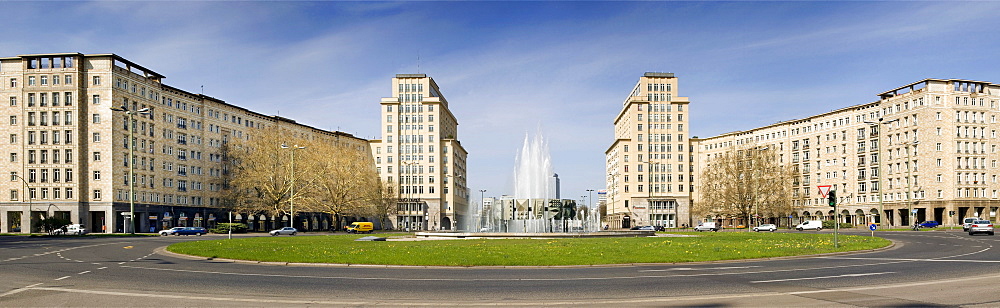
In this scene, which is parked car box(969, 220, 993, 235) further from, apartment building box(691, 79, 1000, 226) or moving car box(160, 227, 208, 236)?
moving car box(160, 227, 208, 236)

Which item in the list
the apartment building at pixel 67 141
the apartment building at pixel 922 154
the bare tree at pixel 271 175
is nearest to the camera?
the apartment building at pixel 67 141

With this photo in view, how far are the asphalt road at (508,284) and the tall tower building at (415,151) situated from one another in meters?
119

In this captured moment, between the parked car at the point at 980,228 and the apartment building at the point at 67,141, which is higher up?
the apartment building at the point at 67,141

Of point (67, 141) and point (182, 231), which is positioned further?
point (67, 141)

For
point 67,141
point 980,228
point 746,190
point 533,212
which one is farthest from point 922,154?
point 67,141

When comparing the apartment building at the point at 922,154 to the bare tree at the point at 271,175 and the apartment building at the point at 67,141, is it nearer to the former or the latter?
the bare tree at the point at 271,175

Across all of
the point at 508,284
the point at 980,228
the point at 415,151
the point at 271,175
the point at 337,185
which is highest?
the point at 415,151

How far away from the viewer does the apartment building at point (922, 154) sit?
110 m

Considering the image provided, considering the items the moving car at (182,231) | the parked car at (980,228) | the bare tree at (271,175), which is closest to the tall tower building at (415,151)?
the bare tree at (271,175)

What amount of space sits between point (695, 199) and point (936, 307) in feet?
494

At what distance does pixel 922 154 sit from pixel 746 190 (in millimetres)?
28041

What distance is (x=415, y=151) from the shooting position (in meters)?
146

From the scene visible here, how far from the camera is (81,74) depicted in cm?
9156

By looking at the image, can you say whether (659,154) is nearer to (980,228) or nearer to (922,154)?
(922,154)
